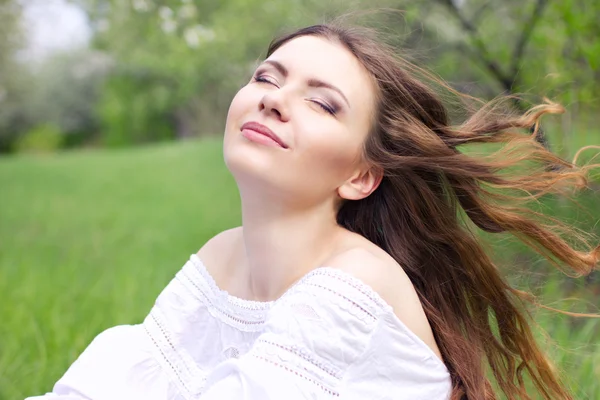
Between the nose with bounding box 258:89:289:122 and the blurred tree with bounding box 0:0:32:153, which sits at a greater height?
the nose with bounding box 258:89:289:122

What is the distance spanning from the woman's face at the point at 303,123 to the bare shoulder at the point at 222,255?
1.26ft

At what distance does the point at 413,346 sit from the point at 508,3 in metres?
3.39

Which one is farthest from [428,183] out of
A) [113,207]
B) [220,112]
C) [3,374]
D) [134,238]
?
[220,112]

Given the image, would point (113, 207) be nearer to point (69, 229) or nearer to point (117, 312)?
point (69, 229)

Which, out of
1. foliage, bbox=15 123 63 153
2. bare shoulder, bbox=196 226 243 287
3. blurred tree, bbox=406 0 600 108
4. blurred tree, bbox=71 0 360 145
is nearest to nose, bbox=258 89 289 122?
bare shoulder, bbox=196 226 243 287

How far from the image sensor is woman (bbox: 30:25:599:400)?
62.2 inches

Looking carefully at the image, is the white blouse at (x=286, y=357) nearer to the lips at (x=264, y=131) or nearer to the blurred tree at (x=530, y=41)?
the lips at (x=264, y=131)

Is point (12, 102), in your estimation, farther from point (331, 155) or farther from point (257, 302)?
point (331, 155)

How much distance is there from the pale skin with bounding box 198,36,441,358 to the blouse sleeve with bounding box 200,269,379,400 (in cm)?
11

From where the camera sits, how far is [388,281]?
1.62 metres

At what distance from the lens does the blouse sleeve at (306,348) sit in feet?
4.69

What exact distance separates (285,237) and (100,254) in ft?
11.5

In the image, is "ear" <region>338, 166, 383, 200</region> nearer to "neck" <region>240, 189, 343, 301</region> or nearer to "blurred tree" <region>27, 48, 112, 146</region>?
"neck" <region>240, 189, 343, 301</region>

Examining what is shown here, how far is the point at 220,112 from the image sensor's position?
24203 mm
